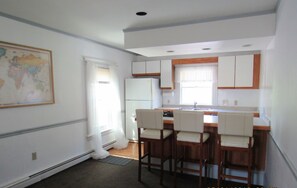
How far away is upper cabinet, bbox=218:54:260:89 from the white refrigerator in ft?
5.43

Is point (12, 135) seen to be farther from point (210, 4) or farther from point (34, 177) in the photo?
point (210, 4)

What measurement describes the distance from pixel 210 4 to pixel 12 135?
3.17 m

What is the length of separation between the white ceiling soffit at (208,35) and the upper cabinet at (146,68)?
1778 millimetres

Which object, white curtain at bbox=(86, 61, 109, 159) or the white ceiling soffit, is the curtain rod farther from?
the white ceiling soffit

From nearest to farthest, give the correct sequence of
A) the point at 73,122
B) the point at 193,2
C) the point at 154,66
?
1. the point at 193,2
2. the point at 73,122
3. the point at 154,66

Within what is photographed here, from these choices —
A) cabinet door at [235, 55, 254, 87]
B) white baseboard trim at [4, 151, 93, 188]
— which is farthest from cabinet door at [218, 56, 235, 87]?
white baseboard trim at [4, 151, 93, 188]

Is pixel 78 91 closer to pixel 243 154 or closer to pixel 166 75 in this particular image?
pixel 166 75

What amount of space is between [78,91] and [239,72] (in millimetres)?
3590

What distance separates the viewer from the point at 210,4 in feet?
7.20

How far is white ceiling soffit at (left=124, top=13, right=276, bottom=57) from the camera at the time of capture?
8.11ft

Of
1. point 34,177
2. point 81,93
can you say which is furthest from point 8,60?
point 34,177

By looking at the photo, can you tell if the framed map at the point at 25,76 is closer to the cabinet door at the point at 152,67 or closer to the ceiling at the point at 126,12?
the ceiling at the point at 126,12

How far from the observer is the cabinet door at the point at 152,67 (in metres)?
Answer: 5.07

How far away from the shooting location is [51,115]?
3.12 meters
